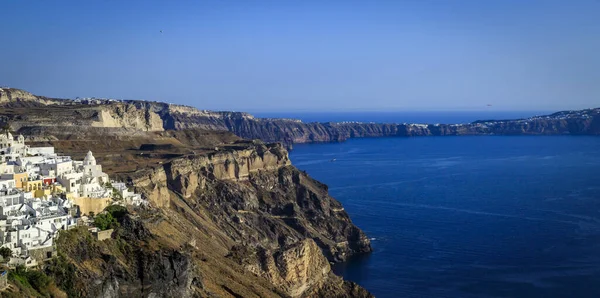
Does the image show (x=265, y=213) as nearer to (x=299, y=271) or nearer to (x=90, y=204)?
(x=299, y=271)

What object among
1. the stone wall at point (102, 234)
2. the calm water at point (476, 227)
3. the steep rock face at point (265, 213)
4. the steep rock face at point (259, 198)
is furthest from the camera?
the steep rock face at point (259, 198)

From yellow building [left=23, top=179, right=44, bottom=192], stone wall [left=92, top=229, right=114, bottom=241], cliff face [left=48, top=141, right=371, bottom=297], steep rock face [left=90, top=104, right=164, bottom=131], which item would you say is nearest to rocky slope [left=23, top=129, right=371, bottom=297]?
cliff face [left=48, top=141, right=371, bottom=297]

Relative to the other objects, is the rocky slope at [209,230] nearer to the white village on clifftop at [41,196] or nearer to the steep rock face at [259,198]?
the steep rock face at [259,198]

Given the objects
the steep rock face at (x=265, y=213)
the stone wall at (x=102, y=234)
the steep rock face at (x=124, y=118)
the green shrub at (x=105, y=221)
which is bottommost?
the steep rock face at (x=265, y=213)

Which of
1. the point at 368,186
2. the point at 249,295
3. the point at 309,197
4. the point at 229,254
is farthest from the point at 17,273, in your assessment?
the point at 368,186

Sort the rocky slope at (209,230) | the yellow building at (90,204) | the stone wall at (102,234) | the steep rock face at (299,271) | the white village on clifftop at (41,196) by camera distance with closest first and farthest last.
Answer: the white village on clifftop at (41,196)
the rocky slope at (209,230)
the stone wall at (102,234)
the yellow building at (90,204)
the steep rock face at (299,271)

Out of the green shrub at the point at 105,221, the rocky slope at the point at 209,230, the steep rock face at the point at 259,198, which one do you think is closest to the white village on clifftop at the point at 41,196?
the green shrub at the point at 105,221

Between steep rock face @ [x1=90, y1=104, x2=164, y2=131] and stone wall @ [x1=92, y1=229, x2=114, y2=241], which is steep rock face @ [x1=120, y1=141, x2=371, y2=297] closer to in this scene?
stone wall @ [x1=92, y1=229, x2=114, y2=241]

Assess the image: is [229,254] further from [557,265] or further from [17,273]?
[557,265]
